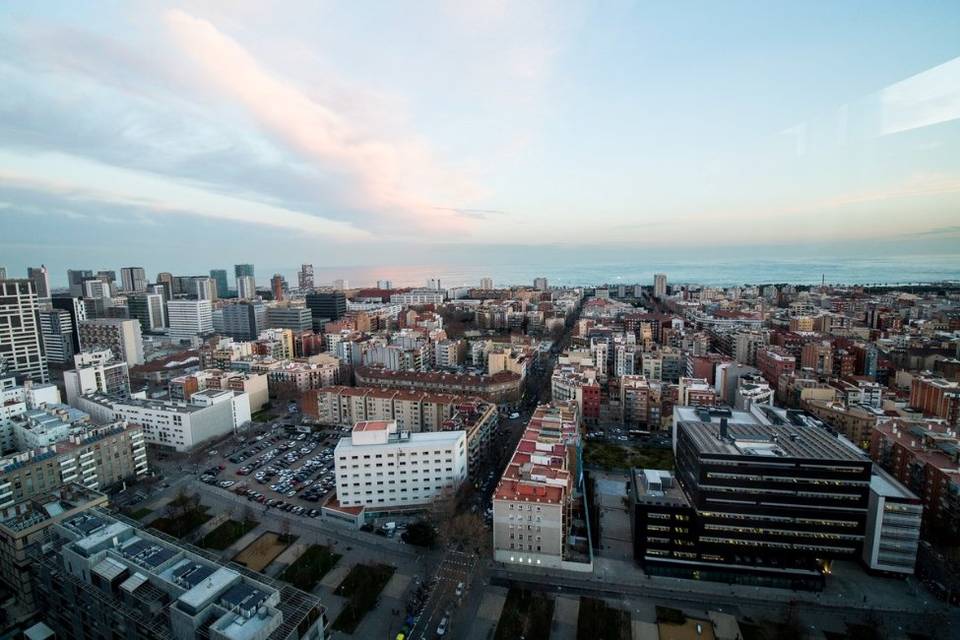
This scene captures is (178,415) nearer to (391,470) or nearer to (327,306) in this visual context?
(391,470)

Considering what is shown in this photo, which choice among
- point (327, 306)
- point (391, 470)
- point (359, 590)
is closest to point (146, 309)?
point (327, 306)

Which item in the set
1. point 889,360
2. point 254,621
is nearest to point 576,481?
point 254,621

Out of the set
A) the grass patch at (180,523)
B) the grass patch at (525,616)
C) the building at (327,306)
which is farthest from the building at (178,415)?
the building at (327,306)

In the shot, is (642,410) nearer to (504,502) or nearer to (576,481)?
(576,481)

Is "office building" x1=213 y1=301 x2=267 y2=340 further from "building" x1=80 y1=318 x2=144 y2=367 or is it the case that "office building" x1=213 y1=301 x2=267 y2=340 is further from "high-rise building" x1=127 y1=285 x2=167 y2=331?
"building" x1=80 y1=318 x2=144 y2=367

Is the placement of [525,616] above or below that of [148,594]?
below
